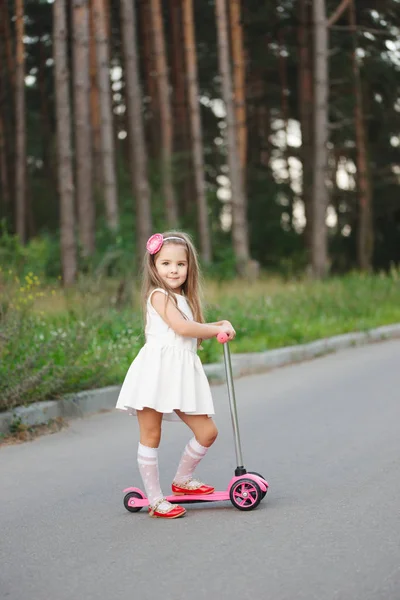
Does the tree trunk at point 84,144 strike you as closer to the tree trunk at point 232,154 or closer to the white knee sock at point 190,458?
the tree trunk at point 232,154

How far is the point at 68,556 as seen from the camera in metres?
5.18

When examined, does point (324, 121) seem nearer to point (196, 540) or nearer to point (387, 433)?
point (387, 433)

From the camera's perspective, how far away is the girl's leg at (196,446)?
5.95m

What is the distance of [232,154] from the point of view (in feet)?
96.4

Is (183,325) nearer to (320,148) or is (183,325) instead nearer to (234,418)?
(234,418)

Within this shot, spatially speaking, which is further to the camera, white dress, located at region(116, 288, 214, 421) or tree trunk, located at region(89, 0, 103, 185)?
tree trunk, located at region(89, 0, 103, 185)

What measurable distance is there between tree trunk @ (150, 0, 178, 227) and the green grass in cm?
963

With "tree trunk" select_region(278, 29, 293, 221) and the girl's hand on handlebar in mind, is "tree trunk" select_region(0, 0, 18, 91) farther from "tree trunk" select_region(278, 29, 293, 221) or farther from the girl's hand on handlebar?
the girl's hand on handlebar

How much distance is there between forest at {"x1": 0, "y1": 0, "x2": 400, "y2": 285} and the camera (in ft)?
89.2

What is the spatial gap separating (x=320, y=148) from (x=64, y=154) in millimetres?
7058

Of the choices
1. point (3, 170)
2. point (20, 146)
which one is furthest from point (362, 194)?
point (3, 170)

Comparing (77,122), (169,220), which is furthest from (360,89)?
(77,122)

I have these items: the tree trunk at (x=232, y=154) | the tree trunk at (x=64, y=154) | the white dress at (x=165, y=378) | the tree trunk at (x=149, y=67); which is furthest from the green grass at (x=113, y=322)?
the tree trunk at (x=149, y=67)

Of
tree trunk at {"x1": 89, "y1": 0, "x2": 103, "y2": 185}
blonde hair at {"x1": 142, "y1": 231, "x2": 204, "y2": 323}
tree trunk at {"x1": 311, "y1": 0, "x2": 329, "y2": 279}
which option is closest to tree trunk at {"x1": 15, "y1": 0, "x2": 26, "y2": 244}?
tree trunk at {"x1": 89, "y1": 0, "x2": 103, "y2": 185}
